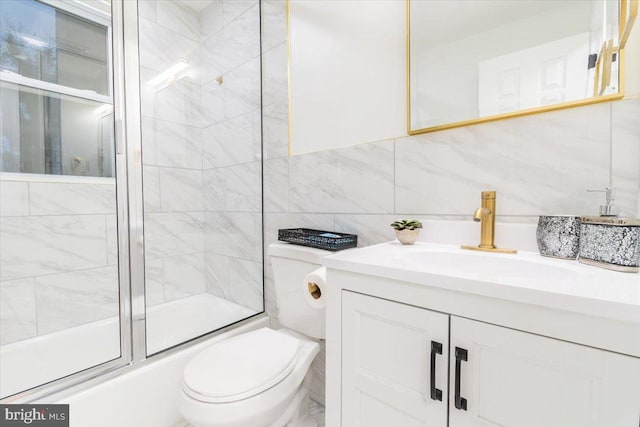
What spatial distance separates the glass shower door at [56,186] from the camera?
55.9 inches

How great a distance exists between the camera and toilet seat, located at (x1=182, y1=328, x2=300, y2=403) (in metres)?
0.84

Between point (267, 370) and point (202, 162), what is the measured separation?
1.62 metres

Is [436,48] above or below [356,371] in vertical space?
above

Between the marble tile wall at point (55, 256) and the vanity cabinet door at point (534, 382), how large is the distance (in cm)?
152

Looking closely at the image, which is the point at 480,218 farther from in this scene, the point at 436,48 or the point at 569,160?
the point at 436,48

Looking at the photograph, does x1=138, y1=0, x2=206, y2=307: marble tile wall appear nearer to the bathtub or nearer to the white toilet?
the bathtub

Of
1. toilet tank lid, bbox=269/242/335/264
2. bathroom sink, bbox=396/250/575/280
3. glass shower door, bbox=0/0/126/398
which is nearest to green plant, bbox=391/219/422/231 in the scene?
bathroom sink, bbox=396/250/575/280

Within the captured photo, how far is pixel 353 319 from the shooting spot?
2.31 ft

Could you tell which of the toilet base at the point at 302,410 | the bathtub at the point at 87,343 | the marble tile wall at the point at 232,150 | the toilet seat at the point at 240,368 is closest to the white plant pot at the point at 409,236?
the toilet seat at the point at 240,368

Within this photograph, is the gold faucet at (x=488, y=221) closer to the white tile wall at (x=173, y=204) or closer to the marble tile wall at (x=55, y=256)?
the white tile wall at (x=173, y=204)

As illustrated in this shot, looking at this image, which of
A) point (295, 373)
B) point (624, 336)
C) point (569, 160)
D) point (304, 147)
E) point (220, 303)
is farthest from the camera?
point (220, 303)

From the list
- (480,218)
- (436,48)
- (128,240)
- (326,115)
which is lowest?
(128,240)

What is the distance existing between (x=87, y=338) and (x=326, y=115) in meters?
1.74

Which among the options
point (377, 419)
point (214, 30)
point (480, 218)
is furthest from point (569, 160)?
point (214, 30)
